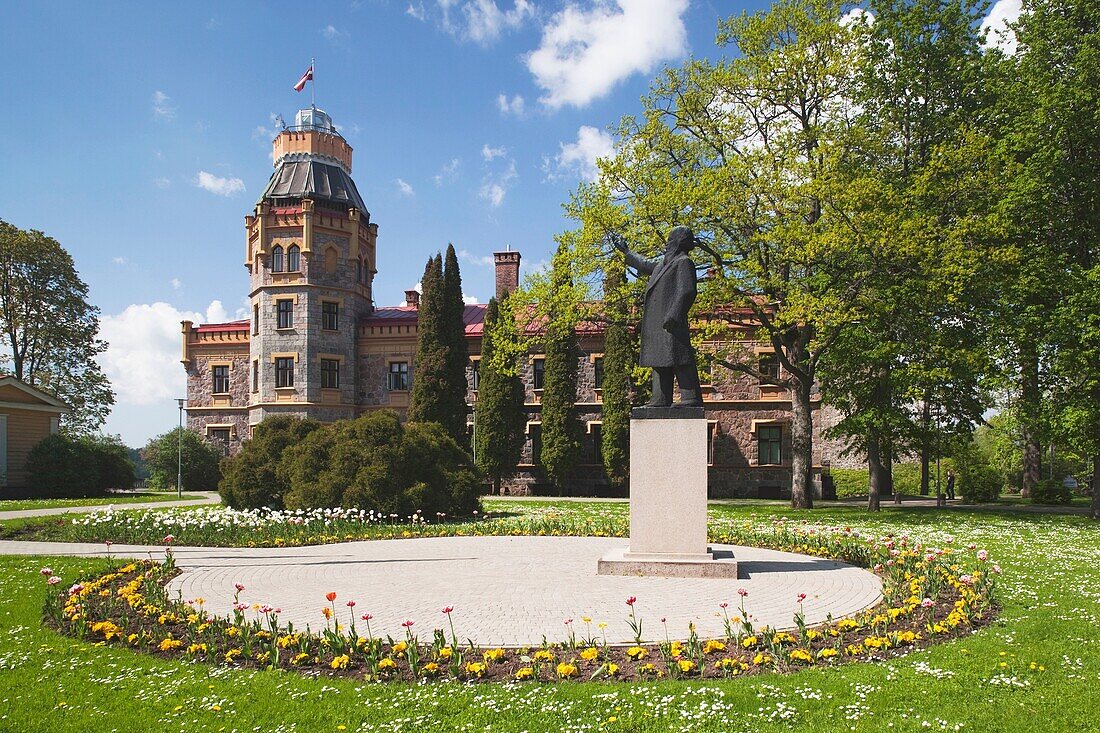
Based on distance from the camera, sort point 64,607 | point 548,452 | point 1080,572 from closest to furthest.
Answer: point 64,607 → point 1080,572 → point 548,452

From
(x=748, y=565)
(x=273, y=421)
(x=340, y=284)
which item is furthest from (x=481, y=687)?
(x=340, y=284)

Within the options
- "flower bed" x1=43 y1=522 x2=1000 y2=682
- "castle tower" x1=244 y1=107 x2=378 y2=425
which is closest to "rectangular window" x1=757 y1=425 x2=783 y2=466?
"castle tower" x1=244 y1=107 x2=378 y2=425

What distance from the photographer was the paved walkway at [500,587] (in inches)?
286

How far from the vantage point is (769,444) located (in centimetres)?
3450

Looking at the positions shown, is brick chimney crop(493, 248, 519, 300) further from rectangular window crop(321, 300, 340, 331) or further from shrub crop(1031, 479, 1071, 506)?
shrub crop(1031, 479, 1071, 506)

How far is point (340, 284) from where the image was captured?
38.5 meters

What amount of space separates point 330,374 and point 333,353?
114cm

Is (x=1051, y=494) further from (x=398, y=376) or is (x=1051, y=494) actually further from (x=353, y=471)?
(x=398, y=376)

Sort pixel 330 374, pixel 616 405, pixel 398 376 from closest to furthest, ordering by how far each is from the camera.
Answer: pixel 616 405, pixel 330 374, pixel 398 376

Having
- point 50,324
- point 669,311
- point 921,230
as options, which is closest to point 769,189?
point 921,230

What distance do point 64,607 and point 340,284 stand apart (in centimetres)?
3204

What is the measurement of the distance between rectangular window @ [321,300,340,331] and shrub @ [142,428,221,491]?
8.65 m

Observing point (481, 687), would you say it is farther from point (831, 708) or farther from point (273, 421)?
point (273, 421)

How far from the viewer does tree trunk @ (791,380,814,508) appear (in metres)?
22.5
